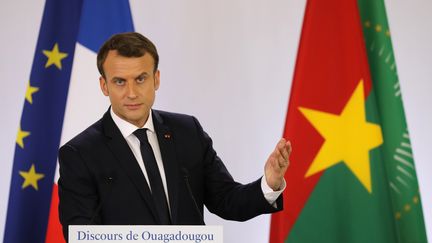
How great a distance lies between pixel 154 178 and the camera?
2402 mm

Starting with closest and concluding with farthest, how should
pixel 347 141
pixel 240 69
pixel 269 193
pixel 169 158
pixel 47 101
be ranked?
1. pixel 269 193
2. pixel 169 158
3. pixel 347 141
4. pixel 47 101
5. pixel 240 69

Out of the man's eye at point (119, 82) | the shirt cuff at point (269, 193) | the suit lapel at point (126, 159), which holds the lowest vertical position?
the shirt cuff at point (269, 193)

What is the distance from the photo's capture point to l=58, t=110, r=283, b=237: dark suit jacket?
2.34m

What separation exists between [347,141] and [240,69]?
1061 mm

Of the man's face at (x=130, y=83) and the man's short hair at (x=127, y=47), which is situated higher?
the man's short hair at (x=127, y=47)

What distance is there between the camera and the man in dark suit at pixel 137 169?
2338 mm

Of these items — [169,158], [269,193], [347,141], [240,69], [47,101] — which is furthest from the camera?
[240,69]

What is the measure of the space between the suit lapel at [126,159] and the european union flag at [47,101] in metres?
1.19

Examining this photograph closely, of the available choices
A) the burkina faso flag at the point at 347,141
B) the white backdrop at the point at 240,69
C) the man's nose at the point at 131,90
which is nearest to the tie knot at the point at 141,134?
the man's nose at the point at 131,90

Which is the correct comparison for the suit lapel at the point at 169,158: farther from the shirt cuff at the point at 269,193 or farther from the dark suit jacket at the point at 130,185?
the shirt cuff at the point at 269,193

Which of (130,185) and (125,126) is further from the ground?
(125,126)

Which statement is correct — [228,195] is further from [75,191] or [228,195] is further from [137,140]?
[75,191]

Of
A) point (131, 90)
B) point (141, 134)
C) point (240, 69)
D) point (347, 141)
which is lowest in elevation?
point (141, 134)

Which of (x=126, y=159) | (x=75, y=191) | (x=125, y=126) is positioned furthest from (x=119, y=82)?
(x=75, y=191)
